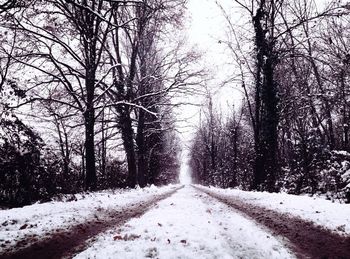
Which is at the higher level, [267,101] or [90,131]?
[267,101]

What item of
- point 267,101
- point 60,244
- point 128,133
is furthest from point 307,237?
point 128,133

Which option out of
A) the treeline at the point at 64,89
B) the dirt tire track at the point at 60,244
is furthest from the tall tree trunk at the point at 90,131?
the dirt tire track at the point at 60,244

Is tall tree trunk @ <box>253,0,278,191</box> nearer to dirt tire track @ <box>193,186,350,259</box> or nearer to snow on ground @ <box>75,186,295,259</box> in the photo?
dirt tire track @ <box>193,186,350,259</box>

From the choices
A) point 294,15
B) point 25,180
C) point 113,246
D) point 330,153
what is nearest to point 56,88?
point 25,180

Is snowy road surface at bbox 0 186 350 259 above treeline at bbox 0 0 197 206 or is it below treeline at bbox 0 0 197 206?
below

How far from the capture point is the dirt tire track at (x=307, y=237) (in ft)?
15.3

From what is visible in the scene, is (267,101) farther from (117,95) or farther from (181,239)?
(181,239)

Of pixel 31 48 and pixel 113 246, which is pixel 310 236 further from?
pixel 31 48

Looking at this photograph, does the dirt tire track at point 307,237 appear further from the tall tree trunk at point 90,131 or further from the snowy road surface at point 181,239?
the tall tree trunk at point 90,131

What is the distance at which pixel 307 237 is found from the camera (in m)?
5.63

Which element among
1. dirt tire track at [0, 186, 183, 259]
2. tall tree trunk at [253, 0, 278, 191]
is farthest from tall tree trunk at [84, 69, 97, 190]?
dirt tire track at [0, 186, 183, 259]

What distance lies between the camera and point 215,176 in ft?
132

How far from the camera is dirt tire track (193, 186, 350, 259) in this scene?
15.3 ft

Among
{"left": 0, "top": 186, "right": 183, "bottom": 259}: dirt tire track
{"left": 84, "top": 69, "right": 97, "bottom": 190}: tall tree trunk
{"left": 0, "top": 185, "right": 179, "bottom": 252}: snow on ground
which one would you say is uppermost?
{"left": 84, "top": 69, "right": 97, "bottom": 190}: tall tree trunk
